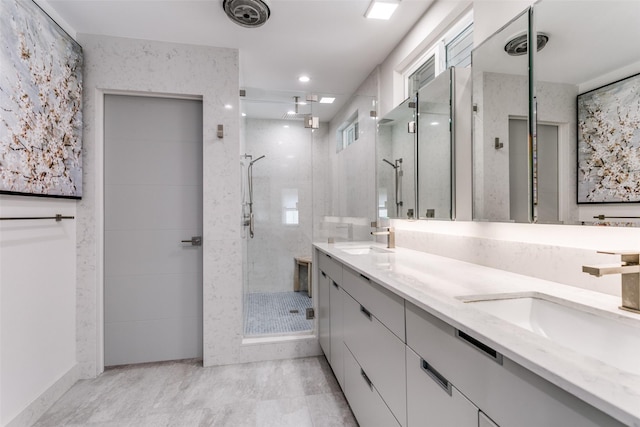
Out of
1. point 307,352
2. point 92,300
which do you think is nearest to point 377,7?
point 307,352

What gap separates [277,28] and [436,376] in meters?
2.36

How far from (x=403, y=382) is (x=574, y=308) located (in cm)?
62

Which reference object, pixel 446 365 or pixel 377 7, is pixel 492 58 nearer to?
pixel 377 7

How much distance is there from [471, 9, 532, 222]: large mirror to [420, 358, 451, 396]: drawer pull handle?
2.41 ft

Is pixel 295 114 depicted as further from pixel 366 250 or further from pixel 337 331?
pixel 337 331

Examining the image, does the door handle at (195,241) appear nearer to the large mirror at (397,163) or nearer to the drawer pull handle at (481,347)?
the large mirror at (397,163)

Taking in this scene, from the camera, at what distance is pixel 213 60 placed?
2.54 metres

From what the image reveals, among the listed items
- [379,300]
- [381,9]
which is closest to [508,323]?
[379,300]

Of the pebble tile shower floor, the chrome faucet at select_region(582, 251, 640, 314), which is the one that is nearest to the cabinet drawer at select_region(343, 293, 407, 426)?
the chrome faucet at select_region(582, 251, 640, 314)

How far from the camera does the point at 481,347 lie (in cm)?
78

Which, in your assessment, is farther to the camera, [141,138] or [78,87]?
[141,138]

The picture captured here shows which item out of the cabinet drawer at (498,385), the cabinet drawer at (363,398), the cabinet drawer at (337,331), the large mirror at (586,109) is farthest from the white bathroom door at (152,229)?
the large mirror at (586,109)

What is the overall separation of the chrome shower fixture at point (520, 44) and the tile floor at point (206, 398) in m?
2.06

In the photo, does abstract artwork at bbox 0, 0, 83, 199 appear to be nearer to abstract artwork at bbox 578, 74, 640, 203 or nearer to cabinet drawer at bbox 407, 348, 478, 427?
cabinet drawer at bbox 407, 348, 478, 427
